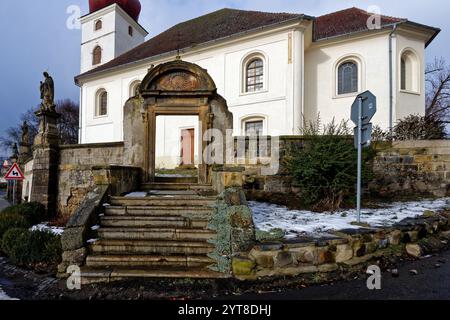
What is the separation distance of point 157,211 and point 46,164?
7.29 meters

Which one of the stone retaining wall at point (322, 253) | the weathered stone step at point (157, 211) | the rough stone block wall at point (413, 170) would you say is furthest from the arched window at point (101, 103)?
the stone retaining wall at point (322, 253)

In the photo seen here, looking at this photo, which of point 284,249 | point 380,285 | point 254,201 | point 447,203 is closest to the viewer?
point 380,285

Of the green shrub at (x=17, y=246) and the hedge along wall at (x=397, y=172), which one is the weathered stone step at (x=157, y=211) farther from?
the hedge along wall at (x=397, y=172)

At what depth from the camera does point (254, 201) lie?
855 centimetres

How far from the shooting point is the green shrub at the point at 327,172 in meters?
6.99

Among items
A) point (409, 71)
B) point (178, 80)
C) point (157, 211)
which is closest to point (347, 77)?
point (409, 71)

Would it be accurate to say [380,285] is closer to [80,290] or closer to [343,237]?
[343,237]

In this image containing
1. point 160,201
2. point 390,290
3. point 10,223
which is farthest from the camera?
point 10,223

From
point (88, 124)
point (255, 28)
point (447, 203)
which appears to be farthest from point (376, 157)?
point (88, 124)

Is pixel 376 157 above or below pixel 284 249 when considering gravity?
above

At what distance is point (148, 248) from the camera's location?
4324mm

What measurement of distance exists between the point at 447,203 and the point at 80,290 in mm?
8567

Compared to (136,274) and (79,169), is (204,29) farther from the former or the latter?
(136,274)
